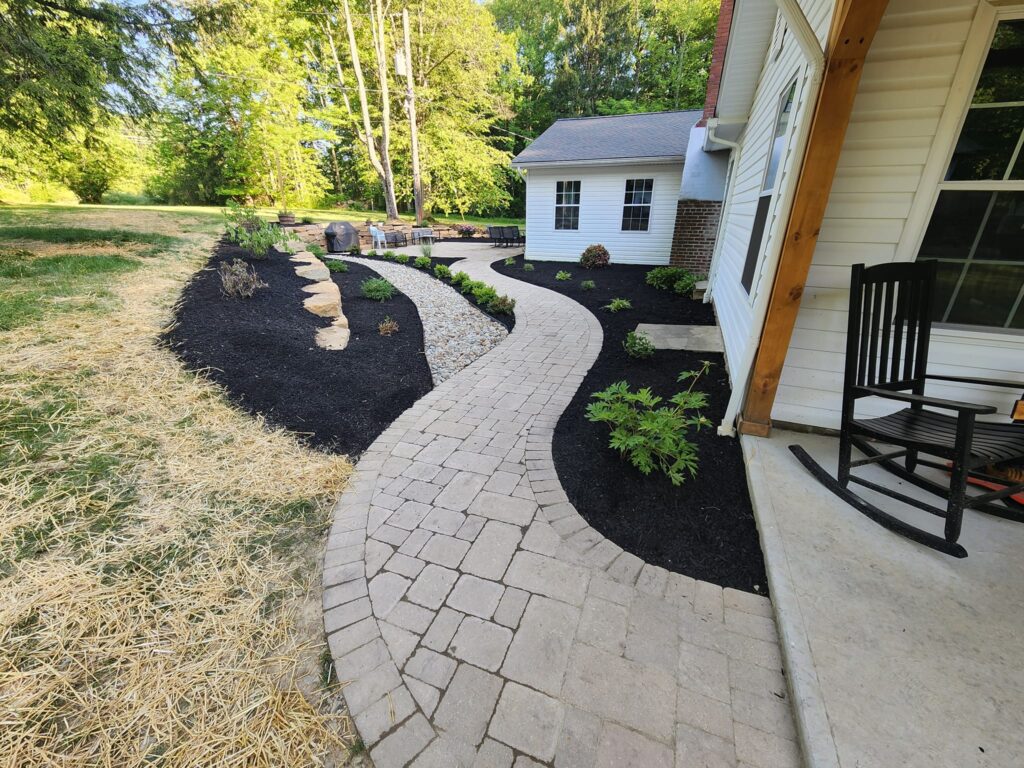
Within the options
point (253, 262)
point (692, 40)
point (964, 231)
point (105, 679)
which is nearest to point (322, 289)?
point (253, 262)

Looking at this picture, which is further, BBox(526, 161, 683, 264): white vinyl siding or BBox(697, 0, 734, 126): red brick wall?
BBox(526, 161, 683, 264): white vinyl siding

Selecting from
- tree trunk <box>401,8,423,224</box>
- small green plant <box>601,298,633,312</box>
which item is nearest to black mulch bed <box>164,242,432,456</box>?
small green plant <box>601,298,633,312</box>

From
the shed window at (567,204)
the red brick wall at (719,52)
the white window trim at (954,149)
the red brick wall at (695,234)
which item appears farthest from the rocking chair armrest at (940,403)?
the shed window at (567,204)

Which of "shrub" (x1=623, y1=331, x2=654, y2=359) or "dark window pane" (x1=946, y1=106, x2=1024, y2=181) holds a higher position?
"dark window pane" (x1=946, y1=106, x2=1024, y2=181)

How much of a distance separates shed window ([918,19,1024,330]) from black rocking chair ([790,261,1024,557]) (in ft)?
1.39

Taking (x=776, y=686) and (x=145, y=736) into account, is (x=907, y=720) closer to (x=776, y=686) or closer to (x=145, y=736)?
(x=776, y=686)

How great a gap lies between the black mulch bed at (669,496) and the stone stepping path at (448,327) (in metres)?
1.58

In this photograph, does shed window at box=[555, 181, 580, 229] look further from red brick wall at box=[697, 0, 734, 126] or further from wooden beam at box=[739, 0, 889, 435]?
wooden beam at box=[739, 0, 889, 435]

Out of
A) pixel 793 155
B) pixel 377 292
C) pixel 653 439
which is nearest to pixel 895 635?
pixel 653 439

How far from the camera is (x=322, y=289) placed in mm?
5766

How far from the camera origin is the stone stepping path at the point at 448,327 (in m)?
4.69

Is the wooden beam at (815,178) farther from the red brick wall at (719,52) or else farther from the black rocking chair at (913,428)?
the red brick wall at (719,52)

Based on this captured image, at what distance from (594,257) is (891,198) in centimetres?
869

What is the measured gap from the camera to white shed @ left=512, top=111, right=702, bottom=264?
1016cm
